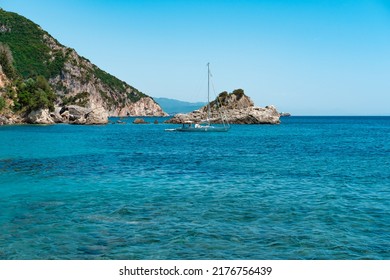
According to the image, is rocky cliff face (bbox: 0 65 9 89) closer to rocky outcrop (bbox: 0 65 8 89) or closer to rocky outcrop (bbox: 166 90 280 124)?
rocky outcrop (bbox: 0 65 8 89)

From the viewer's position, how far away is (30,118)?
12325 centimetres

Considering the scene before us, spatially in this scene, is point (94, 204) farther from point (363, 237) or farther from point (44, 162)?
point (44, 162)

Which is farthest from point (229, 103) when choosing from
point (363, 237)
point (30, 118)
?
point (363, 237)

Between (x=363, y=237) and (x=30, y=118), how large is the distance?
125304 mm

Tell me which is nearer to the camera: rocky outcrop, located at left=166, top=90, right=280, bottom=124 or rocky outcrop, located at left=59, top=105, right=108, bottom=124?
rocky outcrop, located at left=59, top=105, right=108, bottom=124

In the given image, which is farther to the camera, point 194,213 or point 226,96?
point 226,96

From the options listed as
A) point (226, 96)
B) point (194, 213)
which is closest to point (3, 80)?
point (226, 96)

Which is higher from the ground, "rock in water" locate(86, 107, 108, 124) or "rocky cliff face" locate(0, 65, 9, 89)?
"rocky cliff face" locate(0, 65, 9, 89)

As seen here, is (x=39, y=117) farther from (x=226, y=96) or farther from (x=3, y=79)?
(x=226, y=96)

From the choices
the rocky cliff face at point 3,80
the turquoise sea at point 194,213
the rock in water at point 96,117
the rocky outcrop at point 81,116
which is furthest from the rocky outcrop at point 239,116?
the turquoise sea at point 194,213

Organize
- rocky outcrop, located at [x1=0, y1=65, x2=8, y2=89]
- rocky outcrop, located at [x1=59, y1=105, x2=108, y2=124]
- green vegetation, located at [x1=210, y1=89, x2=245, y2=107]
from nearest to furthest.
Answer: rocky outcrop, located at [x1=0, y1=65, x2=8, y2=89], rocky outcrop, located at [x1=59, y1=105, x2=108, y2=124], green vegetation, located at [x1=210, y1=89, x2=245, y2=107]

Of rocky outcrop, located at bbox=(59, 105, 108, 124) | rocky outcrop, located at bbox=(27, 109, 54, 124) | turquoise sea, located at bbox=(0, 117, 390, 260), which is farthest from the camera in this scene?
rocky outcrop, located at bbox=(59, 105, 108, 124)

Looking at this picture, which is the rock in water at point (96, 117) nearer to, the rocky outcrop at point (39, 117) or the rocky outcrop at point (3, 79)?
the rocky outcrop at point (39, 117)

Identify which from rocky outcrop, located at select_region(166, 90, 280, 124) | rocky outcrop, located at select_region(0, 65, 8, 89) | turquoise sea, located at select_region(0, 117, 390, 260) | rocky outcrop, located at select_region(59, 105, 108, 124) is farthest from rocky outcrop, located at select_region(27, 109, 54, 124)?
turquoise sea, located at select_region(0, 117, 390, 260)
